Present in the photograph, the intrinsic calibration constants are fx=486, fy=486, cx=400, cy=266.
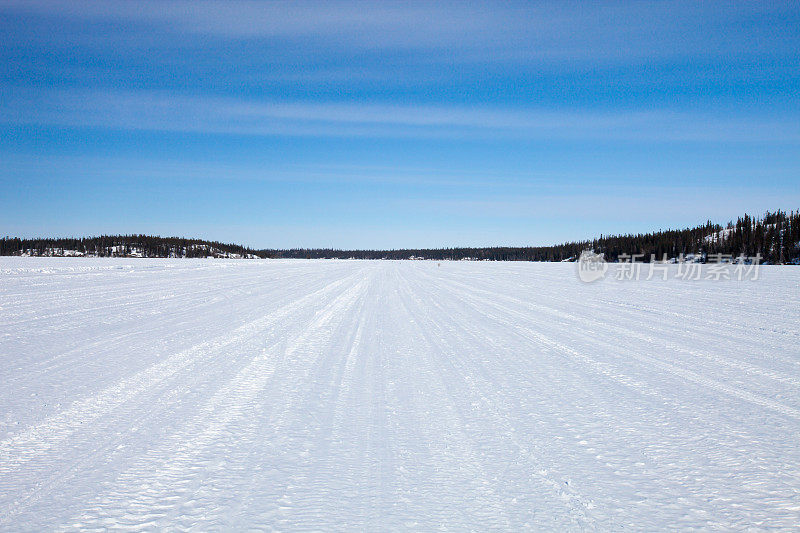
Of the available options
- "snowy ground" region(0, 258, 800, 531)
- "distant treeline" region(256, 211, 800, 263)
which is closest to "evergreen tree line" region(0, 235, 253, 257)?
"distant treeline" region(256, 211, 800, 263)

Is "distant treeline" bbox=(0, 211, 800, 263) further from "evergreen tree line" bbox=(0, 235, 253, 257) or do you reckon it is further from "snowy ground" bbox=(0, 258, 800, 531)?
"snowy ground" bbox=(0, 258, 800, 531)

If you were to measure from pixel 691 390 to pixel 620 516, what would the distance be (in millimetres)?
2778

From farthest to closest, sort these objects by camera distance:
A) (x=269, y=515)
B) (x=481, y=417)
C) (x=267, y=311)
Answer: (x=267, y=311), (x=481, y=417), (x=269, y=515)

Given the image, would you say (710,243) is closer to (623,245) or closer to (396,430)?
(623,245)

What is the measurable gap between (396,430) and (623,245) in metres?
134

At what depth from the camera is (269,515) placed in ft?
7.75

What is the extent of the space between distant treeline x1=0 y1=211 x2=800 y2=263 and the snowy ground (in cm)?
8890

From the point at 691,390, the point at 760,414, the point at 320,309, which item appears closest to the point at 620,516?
the point at 760,414

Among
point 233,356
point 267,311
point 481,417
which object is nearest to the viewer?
point 481,417

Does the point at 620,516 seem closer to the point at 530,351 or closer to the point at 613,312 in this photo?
the point at 530,351

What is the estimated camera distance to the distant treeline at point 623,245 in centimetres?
8131

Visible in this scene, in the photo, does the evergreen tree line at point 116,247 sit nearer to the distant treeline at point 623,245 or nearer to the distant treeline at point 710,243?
the distant treeline at point 623,245

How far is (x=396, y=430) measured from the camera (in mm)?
3512

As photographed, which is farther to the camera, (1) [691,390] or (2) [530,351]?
(2) [530,351]
